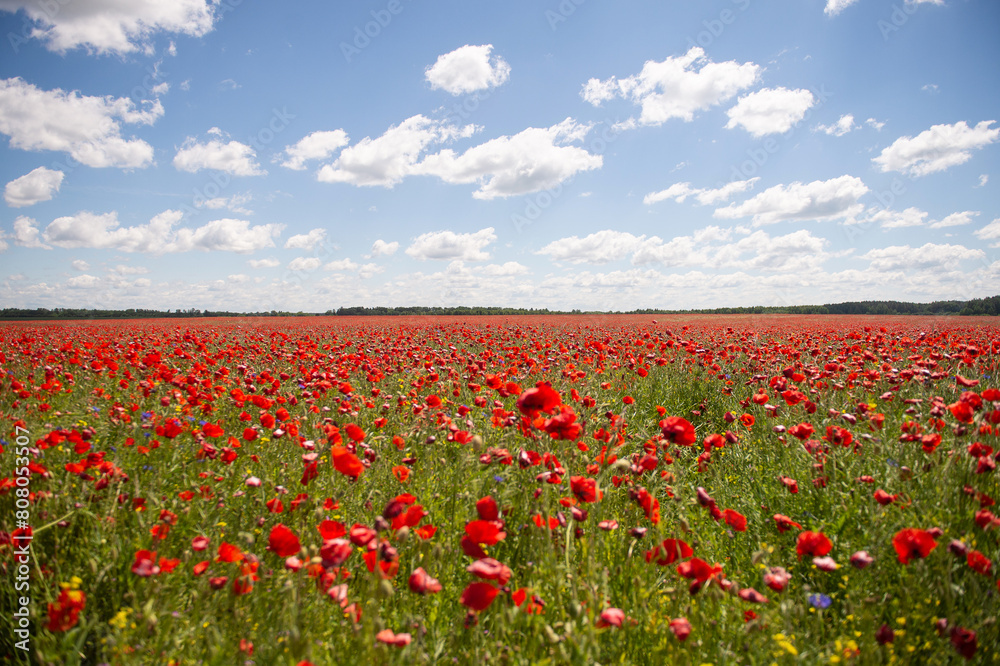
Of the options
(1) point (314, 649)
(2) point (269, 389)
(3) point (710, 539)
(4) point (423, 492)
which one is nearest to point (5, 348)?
(2) point (269, 389)

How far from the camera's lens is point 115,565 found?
6.62 ft

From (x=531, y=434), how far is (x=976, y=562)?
65.8 inches

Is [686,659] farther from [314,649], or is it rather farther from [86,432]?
[86,432]

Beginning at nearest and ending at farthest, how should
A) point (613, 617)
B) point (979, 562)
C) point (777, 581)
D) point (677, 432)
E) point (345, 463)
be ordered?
point (613, 617) < point (777, 581) < point (979, 562) < point (345, 463) < point (677, 432)

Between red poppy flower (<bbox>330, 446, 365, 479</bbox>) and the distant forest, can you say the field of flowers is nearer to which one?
red poppy flower (<bbox>330, 446, 365, 479</bbox>)

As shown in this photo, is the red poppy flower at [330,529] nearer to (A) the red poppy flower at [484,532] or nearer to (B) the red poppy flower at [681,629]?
(A) the red poppy flower at [484,532]

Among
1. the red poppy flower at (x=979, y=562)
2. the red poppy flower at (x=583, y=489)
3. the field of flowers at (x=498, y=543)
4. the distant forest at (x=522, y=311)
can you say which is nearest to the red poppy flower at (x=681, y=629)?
the field of flowers at (x=498, y=543)

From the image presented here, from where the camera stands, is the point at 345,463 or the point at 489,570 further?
the point at 345,463

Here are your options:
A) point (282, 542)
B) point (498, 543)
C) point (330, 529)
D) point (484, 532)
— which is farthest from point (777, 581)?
point (282, 542)

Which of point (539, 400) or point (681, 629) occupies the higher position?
point (539, 400)

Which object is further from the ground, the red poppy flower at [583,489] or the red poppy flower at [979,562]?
the red poppy flower at [583,489]

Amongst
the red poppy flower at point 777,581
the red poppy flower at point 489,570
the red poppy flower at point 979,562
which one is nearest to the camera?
the red poppy flower at point 489,570

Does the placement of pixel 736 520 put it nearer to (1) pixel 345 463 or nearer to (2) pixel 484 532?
(2) pixel 484 532

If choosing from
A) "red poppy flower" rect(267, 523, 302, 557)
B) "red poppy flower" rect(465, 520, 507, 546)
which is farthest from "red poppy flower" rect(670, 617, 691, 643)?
"red poppy flower" rect(267, 523, 302, 557)
